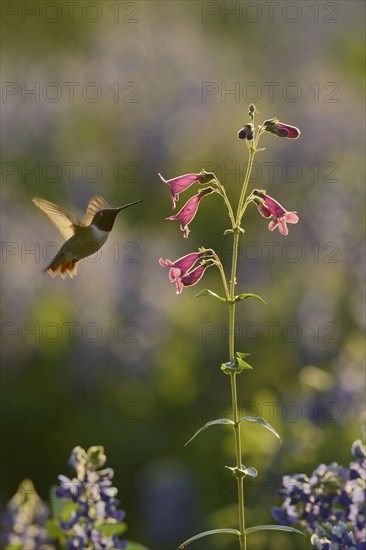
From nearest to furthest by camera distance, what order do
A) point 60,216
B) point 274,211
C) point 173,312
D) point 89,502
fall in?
point 274,211 < point 89,502 < point 60,216 < point 173,312

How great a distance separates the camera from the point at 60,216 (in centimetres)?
301

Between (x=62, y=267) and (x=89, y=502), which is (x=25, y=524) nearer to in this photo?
(x=89, y=502)

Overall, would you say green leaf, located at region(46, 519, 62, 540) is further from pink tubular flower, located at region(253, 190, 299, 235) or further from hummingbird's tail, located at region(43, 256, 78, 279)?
pink tubular flower, located at region(253, 190, 299, 235)

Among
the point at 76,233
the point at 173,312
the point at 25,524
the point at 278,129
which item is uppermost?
the point at 278,129

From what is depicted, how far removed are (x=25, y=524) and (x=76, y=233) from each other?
34.8 inches

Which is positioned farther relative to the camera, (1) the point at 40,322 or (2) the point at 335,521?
(1) the point at 40,322

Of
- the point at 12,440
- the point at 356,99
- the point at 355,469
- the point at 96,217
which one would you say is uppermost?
the point at 356,99

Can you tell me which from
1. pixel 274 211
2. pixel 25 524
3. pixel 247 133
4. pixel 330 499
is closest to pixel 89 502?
pixel 25 524

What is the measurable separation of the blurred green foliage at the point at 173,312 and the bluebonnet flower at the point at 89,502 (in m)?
1.79

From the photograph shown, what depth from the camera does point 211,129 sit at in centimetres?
1105

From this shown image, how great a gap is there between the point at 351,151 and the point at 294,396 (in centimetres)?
512

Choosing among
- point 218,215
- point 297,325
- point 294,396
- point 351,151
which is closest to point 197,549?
point 294,396

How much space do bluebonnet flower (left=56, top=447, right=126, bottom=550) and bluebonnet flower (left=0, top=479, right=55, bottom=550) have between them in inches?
11.8

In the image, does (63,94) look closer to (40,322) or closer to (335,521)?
(40,322)
